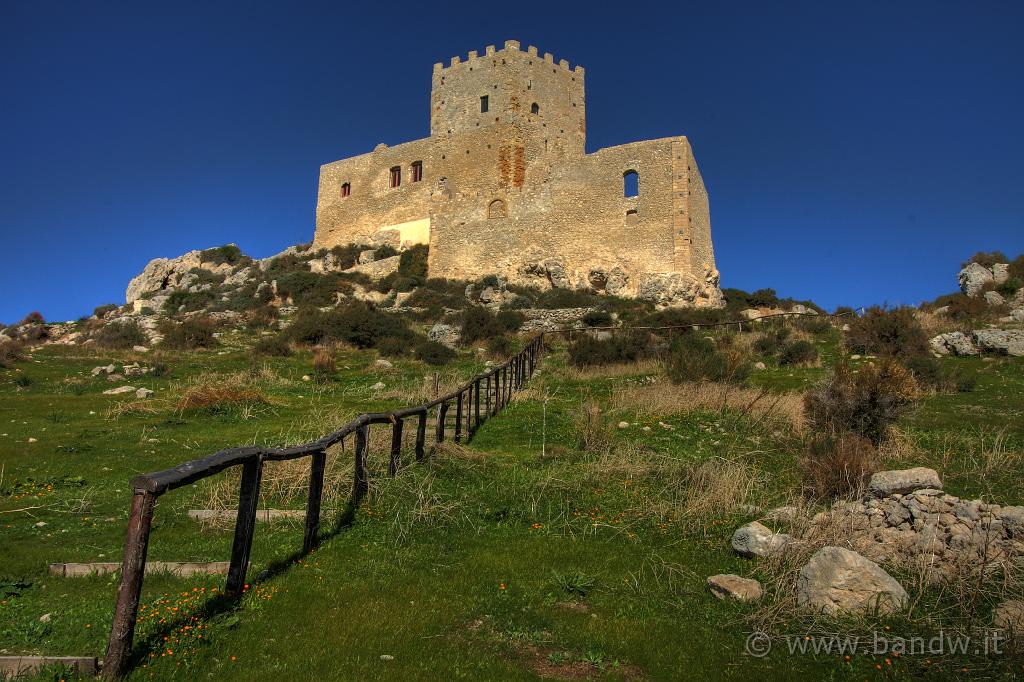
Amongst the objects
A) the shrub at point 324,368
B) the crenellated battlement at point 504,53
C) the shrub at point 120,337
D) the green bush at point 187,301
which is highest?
the crenellated battlement at point 504,53

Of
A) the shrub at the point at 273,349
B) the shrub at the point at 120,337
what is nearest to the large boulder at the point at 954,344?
the shrub at the point at 273,349

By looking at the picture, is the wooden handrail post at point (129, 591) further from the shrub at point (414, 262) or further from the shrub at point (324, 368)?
the shrub at point (414, 262)

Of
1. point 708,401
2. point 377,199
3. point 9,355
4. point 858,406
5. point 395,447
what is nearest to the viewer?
point 395,447

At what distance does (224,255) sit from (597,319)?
34348 mm

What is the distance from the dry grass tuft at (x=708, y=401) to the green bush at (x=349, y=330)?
37.3ft

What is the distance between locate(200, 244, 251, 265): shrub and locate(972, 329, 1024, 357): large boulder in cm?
4470

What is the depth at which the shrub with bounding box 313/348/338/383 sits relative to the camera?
55.7 ft

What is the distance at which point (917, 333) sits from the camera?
1812 centimetres

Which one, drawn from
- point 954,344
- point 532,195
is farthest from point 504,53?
point 954,344

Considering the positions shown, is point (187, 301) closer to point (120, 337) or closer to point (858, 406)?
point (120, 337)

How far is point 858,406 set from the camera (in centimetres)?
949

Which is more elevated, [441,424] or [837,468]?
[441,424]

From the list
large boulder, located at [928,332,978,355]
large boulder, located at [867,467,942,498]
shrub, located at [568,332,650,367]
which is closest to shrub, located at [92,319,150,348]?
shrub, located at [568,332,650,367]

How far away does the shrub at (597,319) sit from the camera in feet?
85.5
